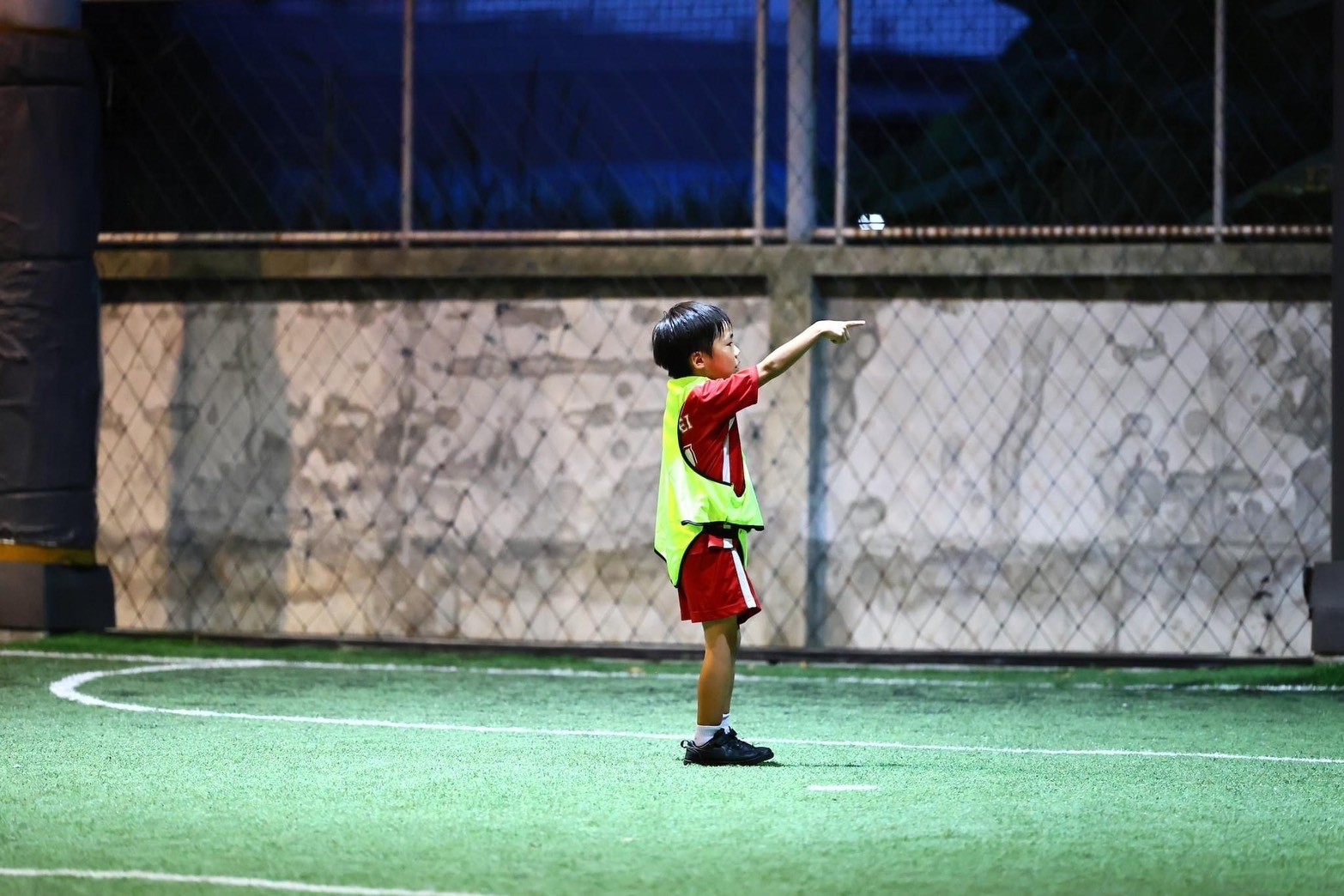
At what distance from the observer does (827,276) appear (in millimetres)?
9148

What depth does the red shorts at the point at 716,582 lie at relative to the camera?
5379mm

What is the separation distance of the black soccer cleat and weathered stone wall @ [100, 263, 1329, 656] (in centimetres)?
375

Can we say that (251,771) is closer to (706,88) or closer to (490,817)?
(490,817)

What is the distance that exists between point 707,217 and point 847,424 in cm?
123

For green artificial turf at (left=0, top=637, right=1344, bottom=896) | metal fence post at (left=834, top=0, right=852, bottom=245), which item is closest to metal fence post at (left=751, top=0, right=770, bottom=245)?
metal fence post at (left=834, top=0, right=852, bottom=245)

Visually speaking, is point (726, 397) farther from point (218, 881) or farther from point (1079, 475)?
point (1079, 475)

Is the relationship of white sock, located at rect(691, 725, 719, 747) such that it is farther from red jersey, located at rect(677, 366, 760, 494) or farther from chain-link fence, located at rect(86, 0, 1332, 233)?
chain-link fence, located at rect(86, 0, 1332, 233)

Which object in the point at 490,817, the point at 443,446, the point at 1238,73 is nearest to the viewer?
the point at 490,817

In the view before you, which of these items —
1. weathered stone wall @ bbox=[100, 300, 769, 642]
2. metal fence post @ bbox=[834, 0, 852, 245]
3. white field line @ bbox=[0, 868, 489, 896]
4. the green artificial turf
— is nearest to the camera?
white field line @ bbox=[0, 868, 489, 896]

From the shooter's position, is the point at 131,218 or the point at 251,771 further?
the point at 131,218

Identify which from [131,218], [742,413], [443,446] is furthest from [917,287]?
[131,218]

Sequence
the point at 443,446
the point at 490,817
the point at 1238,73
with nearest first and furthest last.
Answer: the point at 490,817, the point at 1238,73, the point at 443,446

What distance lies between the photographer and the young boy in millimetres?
5367

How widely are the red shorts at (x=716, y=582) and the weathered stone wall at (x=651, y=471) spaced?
371 centimetres
